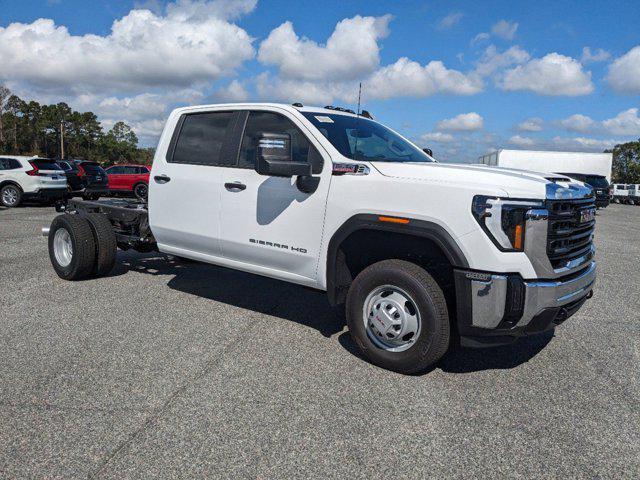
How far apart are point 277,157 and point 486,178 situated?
155 cm

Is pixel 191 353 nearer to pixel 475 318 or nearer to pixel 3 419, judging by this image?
pixel 3 419

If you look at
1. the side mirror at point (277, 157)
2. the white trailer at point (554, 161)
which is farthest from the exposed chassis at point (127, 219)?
the white trailer at point (554, 161)

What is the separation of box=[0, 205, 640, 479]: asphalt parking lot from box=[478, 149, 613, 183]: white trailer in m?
25.7

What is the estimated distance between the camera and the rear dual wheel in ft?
19.9

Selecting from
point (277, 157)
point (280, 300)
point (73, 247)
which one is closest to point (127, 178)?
point (73, 247)

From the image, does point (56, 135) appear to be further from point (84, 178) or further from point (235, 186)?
point (235, 186)

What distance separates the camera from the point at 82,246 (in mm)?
6062

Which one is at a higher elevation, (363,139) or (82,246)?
(363,139)

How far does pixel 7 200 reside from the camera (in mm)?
16969

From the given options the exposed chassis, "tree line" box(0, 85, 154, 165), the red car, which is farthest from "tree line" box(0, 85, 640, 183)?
the exposed chassis

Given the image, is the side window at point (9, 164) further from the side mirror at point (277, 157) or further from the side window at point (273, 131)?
the side mirror at point (277, 157)

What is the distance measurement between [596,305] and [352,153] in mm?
3760

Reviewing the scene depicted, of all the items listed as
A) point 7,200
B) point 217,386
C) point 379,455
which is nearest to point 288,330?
point 217,386

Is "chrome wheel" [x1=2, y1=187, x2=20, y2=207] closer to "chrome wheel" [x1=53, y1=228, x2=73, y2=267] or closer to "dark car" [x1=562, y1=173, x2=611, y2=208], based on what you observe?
"chrome wheel" [x1=53, y1=228, x2=73, y2=267]
